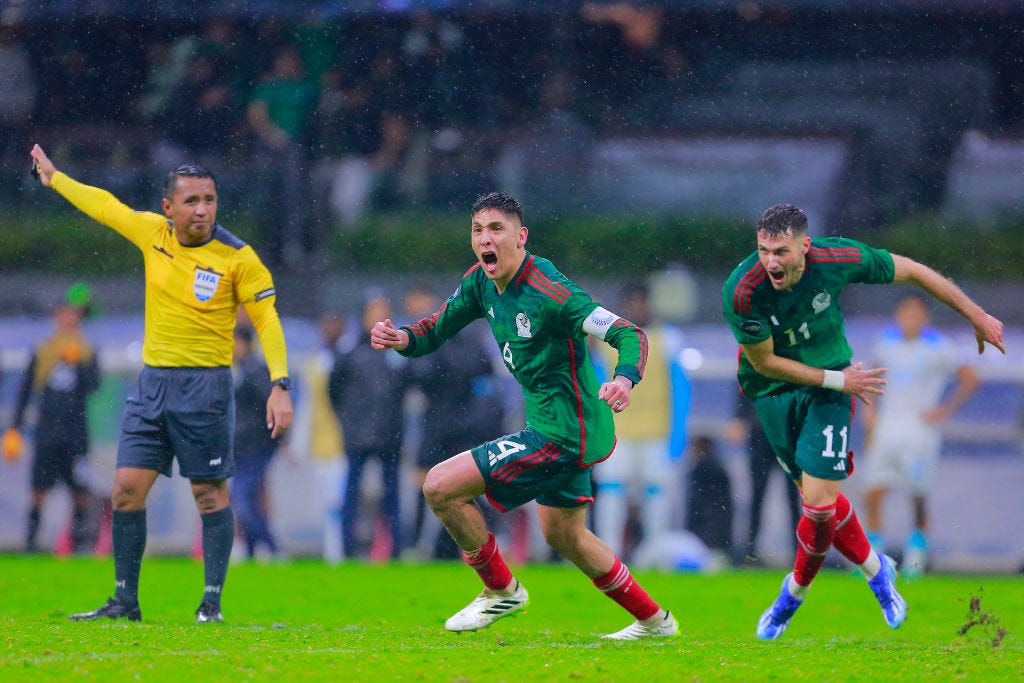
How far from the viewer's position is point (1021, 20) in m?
18.7

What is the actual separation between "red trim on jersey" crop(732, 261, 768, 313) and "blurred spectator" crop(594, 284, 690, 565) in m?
4.82

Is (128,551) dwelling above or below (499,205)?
below

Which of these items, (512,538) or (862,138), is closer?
(512,538)

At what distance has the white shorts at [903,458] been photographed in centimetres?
1182

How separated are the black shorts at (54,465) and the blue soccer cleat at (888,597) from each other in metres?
7.84

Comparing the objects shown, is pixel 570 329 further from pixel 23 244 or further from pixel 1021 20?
pixel 1021 20

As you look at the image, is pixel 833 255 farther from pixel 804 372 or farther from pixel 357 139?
pixel 357 139

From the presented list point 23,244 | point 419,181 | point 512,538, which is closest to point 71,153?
point 23,244

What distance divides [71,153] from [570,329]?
11726mm

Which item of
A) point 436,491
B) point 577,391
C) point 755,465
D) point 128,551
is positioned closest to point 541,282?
point 577,391

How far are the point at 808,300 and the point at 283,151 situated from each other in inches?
397

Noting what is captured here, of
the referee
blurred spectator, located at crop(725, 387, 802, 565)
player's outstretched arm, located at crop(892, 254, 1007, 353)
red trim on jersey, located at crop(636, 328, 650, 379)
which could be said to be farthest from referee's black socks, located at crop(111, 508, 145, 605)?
blurred spectator, located at crop(725, 387, 802, 565)

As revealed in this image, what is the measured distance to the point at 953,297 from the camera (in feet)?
22.9

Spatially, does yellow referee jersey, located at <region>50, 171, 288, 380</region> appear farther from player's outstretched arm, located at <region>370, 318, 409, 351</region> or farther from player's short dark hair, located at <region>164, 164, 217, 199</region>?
player's outstretched arm, located at <region>370, 318, 409, 351</region>
